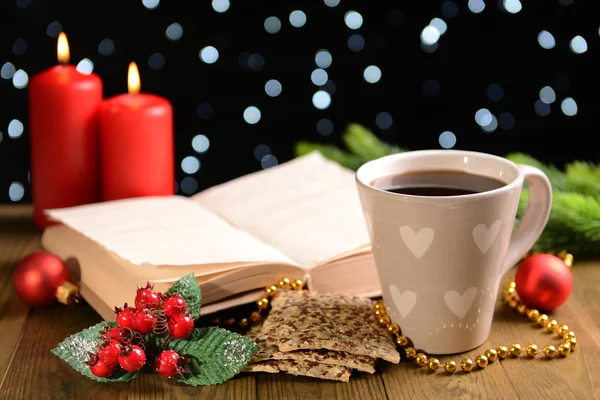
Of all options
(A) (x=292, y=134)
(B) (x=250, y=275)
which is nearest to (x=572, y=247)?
(B) (x=250, y=275)

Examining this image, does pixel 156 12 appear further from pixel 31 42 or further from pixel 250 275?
pixel 250 275

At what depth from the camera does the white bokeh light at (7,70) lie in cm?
147

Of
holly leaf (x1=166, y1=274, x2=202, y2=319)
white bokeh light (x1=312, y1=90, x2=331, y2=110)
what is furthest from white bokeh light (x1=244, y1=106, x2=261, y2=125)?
holly leaf (x1=166, y1=274, x2=202, y2=319)

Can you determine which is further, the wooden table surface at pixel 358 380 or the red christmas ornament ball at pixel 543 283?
the red christmas ornament ball at pixel 543 283

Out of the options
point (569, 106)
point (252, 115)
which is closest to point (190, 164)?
point (252, 115)

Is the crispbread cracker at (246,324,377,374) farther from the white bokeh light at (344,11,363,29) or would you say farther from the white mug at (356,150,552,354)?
the white bokeh light at (344,11,363,29)

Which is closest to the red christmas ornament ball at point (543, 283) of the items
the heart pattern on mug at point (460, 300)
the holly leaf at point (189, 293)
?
the heart pattern on mug at point (460, 300)

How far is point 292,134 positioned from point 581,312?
779 millimetres

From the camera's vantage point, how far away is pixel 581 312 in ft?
3.13

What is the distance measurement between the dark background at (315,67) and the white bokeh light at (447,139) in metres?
0.01

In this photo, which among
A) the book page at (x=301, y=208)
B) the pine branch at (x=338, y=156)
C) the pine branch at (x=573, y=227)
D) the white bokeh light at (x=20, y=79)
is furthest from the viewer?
the white bokeh light at (x=20, y=79)

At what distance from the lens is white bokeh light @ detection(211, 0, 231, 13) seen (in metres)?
1.50

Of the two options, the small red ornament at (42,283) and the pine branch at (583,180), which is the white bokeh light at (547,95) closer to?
the pine branch at (583,180)

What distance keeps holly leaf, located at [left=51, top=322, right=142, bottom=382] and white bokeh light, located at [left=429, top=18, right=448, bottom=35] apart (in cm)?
93
